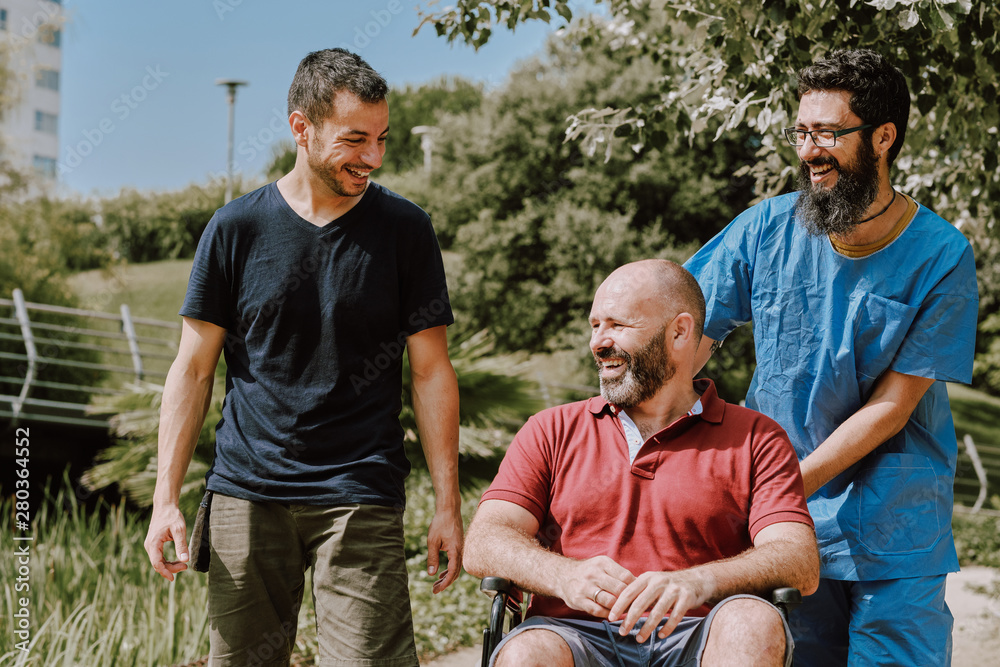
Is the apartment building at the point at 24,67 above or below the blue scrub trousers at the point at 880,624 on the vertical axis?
above

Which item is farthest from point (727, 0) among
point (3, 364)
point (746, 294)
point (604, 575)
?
point (3, 364)

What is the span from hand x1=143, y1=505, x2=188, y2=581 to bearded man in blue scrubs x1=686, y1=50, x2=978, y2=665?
1.59 meters

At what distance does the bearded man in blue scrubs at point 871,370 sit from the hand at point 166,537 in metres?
1.59

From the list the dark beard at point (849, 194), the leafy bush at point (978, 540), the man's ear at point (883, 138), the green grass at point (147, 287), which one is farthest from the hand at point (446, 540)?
the green grass at point (147, 287)

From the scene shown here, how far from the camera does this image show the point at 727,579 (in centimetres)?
198

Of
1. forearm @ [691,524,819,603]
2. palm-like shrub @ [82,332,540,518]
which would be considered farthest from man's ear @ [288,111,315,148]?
palm-like shrub @ [82,332,540,518]

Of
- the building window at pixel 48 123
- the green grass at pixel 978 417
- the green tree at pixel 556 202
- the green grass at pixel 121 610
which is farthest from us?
the building window at pixel 48 123

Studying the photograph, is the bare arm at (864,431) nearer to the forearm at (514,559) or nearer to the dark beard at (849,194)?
the dark beard at (849,194)

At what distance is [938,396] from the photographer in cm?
247

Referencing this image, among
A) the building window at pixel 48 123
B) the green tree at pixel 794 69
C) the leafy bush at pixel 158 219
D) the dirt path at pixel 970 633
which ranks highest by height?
the building window at pixel 48 123

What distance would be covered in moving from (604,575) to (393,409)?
0.76m

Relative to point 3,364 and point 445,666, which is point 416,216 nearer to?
point 445,666

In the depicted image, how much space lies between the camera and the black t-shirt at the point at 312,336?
236 cm

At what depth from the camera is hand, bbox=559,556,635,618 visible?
1.96 meters
